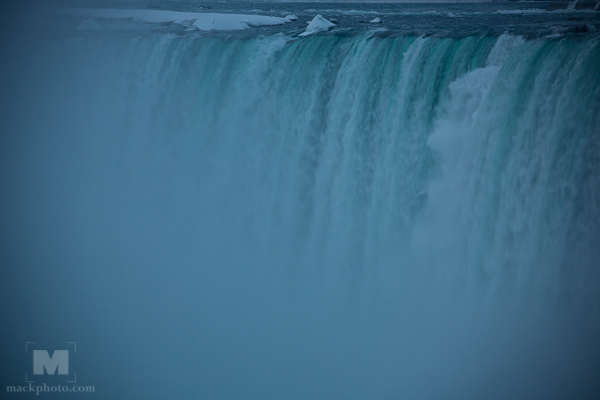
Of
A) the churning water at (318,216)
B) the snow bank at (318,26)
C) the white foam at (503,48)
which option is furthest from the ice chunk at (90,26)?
the white foam at (503,48)

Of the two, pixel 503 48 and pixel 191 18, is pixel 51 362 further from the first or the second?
pixel 191 18

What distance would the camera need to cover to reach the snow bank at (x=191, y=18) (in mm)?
12548

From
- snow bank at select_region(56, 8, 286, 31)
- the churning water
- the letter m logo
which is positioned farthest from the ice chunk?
the letter m logo

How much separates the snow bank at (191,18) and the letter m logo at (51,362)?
7745 mm

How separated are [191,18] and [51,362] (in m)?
10.6

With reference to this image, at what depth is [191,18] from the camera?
598 inches

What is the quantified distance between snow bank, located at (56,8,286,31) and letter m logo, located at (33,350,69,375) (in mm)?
7745

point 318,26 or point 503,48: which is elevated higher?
point 318,26

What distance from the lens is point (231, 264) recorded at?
9.03m

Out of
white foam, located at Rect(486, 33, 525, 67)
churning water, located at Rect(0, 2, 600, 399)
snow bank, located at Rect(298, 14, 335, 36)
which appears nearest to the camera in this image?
churning water, located at Rect(0, 2, 600, 399)

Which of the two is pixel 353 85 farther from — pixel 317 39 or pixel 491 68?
pixel 491 68

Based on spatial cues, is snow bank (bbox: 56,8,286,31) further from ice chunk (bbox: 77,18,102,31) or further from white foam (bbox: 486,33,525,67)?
white foam (bbox: 486,33,525,67)

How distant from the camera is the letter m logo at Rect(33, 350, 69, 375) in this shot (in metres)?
8.12

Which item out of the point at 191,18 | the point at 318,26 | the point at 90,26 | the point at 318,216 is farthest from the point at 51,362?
the point at 191,18
